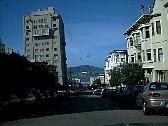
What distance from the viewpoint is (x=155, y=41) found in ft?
165

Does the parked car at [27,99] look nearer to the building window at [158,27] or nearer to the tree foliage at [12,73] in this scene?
the tree foliage at [12,73]

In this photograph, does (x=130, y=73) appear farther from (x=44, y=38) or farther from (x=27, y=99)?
(x=44, y=38)

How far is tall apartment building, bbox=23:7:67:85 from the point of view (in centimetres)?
14775

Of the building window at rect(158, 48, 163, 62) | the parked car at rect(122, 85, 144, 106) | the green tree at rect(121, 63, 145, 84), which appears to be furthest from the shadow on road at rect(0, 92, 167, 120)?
the green tree at rect(121, 63, 145, 84)

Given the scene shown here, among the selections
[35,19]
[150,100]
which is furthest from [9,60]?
[35,19]

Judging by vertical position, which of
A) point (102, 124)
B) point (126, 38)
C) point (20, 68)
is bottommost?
point (102, 124)

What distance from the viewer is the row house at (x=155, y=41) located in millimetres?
47938

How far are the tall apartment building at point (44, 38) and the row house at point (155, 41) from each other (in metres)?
87.9

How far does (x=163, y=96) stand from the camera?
1925 centimetres

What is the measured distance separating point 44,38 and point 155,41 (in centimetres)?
10763

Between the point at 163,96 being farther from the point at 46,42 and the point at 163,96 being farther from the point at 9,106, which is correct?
the point at 46,42

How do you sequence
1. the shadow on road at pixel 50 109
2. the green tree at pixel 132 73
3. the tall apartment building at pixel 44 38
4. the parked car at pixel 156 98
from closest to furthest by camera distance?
the parked car at pixel 156 98 < the shadow on road at pixel 50 109 < the green tree at pixel 132 73 < the tall apartment building at pixel 44 38

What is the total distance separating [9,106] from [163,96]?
1250 cm

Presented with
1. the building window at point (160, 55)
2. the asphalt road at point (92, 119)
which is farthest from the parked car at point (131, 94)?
the building window at point (160, 55)
